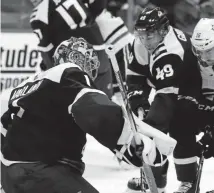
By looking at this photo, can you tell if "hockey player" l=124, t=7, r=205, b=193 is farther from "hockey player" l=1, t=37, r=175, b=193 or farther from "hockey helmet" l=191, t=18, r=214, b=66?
"hockey player" l=1, t=37, r=175, b=193

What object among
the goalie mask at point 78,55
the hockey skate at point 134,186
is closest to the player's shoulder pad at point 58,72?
the goalie mask at point 78,55

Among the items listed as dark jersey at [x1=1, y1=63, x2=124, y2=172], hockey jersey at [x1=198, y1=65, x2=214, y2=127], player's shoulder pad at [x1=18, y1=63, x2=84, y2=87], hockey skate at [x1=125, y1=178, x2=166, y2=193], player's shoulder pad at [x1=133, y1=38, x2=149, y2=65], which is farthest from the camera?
hockey skate at [x1=125, y1=178, x2=166, y2=193]

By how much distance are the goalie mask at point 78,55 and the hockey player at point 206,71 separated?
602mm

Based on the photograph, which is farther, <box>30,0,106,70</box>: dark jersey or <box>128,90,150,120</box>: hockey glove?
<box>30,0,106,70</box>: dark jersey

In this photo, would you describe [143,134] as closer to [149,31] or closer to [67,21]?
[149,31]

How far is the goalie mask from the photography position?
6.72 feet

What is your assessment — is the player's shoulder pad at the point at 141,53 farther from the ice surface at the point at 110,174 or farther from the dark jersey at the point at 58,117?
the dark jersey at the point at 58,117

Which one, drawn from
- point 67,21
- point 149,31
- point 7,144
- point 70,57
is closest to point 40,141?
point 7,144

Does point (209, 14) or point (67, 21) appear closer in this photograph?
point (67, 21)

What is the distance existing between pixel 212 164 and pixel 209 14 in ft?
7.93

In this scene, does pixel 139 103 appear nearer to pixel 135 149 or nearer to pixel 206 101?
pixel 206 101

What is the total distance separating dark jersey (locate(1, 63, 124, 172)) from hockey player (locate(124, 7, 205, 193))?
27.4 inches

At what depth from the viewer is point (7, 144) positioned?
2008 mm

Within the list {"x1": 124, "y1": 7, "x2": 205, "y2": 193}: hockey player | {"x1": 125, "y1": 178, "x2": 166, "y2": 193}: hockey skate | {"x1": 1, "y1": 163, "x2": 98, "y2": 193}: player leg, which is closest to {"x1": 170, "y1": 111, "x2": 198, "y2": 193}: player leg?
{"x1": 124, "y1": 7, "x2": 205, "y2": 193}: hockey player
